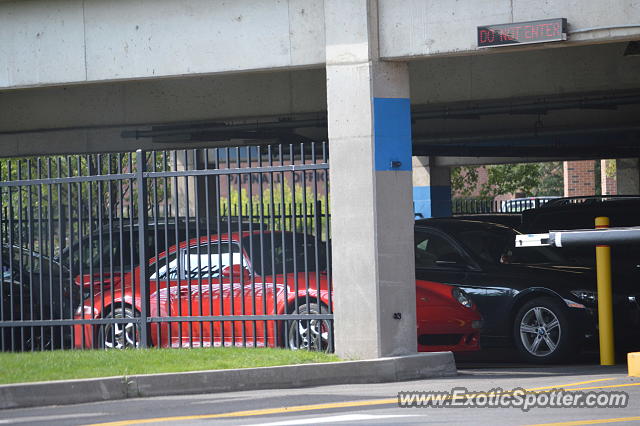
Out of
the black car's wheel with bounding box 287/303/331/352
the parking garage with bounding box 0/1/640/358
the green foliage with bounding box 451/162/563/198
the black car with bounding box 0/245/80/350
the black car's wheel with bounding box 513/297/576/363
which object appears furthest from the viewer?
the green foliage with bounding box 451/162/563/198

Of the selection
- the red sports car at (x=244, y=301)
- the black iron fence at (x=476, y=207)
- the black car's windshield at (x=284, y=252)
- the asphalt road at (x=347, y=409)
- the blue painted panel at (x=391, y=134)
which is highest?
the blue painted panel at (x=391, y=134)

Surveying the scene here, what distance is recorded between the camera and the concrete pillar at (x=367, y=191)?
11.5m

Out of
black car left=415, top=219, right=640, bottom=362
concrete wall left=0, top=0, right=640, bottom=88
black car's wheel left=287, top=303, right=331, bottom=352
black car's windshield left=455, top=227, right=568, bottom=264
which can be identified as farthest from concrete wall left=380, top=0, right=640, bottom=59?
A: black car's windshield left=455, top=227, right=568, bottom=264

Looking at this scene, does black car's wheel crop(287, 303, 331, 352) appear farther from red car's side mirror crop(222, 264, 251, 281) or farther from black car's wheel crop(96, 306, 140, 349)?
black car's wheel crop(96, 306, 140, 349)

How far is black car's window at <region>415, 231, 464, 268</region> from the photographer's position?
1398 cm

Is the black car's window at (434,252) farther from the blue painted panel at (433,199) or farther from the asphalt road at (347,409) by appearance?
the blue painted panel at (433,199)

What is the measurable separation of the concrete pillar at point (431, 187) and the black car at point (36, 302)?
20602mm

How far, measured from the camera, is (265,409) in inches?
352

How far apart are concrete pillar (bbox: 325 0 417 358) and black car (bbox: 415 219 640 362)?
2.11 meters

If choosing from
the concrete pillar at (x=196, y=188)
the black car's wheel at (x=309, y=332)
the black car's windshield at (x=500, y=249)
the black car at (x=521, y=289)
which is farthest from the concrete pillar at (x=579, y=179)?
the black car's wheel at (x=309, y=332)

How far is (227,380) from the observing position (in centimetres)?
1042

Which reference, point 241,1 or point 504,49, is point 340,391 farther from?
point 241,1

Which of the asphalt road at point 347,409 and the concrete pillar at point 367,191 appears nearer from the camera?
the asphalt road at point 347,409

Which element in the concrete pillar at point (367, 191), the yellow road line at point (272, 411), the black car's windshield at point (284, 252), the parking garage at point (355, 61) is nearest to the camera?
the yellow road line at point (272, 411)
